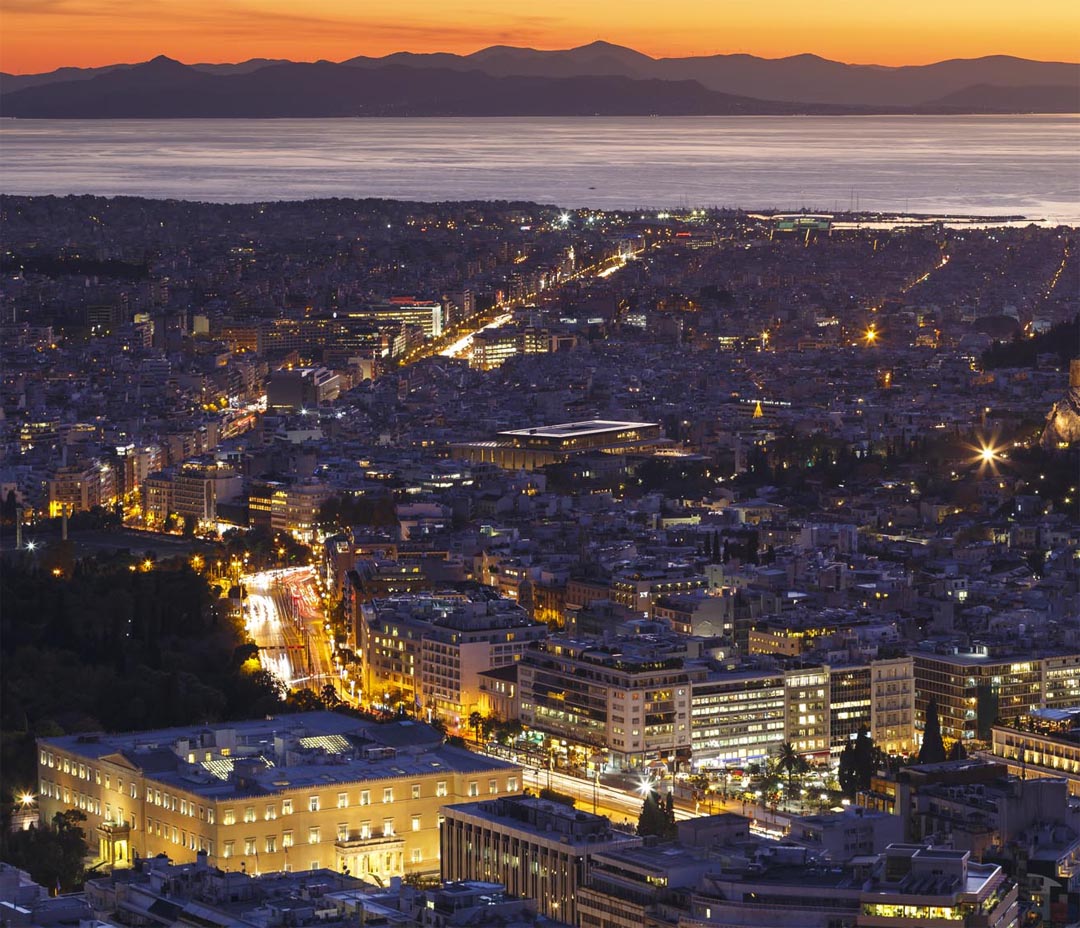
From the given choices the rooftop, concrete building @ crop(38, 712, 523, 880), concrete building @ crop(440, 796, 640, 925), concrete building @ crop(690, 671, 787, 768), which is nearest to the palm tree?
concrete building @ crop(690, 671, 787, 768)

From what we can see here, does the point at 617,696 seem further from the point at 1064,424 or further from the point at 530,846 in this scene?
the point at 1064,424

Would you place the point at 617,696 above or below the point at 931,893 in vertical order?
below

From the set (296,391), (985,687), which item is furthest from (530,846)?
(296,391)

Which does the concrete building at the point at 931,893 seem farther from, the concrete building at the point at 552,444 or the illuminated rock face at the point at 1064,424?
the illuminated rock face at the point at 1064,424

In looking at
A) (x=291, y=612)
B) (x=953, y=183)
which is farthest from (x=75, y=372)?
(x=953, y=183)

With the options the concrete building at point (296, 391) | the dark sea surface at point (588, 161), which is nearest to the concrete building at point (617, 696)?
the concrete building at point (296, 391)

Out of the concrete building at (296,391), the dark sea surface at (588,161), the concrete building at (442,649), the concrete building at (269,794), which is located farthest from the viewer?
the dark sea surface at (588,161)

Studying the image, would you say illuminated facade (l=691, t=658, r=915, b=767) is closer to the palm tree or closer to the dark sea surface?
the palm tree
